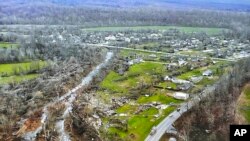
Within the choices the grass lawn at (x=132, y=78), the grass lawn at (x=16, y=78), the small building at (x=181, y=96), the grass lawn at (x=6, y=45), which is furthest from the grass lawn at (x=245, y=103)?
the grass lawn at (x=6, y=45)

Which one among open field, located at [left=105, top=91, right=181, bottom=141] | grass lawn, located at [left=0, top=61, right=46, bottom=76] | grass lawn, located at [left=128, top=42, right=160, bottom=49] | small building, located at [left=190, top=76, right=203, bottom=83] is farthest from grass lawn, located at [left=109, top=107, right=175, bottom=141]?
grass lawn, located at [left=128, top=42, right=160, bottom=49]

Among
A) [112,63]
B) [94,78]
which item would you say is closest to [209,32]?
[112,63]

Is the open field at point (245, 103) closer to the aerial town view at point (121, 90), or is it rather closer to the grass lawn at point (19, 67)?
the aerial town view at point (121, 90)

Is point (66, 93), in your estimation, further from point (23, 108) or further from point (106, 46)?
point (106, 46)

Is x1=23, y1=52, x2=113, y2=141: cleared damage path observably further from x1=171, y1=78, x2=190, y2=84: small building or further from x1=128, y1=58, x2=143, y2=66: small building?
x1=171, y1=78, x2=190, y2=84: small building

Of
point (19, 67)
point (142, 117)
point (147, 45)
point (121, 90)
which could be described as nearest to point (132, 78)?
point (121, 90)
